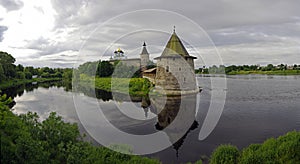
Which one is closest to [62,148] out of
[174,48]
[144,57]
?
[174,48]

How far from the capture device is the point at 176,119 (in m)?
14.0

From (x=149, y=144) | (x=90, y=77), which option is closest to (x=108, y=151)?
(x=149, y=144)

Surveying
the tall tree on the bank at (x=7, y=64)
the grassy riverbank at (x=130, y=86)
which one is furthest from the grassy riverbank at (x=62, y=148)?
the tall tree on the bank at (x=7, y=64)

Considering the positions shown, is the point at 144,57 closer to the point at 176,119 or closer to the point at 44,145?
the point at 176,119

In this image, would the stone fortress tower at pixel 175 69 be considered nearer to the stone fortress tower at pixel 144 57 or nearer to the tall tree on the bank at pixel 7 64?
the stone fortress tower at pixel 144 57

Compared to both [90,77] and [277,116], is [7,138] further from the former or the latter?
[90,77]

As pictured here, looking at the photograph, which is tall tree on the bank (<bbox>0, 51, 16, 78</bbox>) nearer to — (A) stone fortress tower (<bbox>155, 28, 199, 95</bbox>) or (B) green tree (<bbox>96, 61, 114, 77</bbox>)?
(B) green tree (<bbox>96, 61, 114, 77</bbox>)

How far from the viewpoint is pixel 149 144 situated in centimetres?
948

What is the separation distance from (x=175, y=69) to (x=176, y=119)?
10588 millimetres

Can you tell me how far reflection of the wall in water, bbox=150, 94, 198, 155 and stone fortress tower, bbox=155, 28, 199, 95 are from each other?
4.89 meters

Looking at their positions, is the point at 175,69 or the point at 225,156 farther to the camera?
the point at 175,69

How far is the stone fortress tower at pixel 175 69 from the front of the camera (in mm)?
23719

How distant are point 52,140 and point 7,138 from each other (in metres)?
0.94

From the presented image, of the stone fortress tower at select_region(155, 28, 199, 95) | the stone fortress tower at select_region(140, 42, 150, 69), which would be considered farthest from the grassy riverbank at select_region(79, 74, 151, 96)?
the stone fortress tower at select_region(140, 42, 150, 69)
